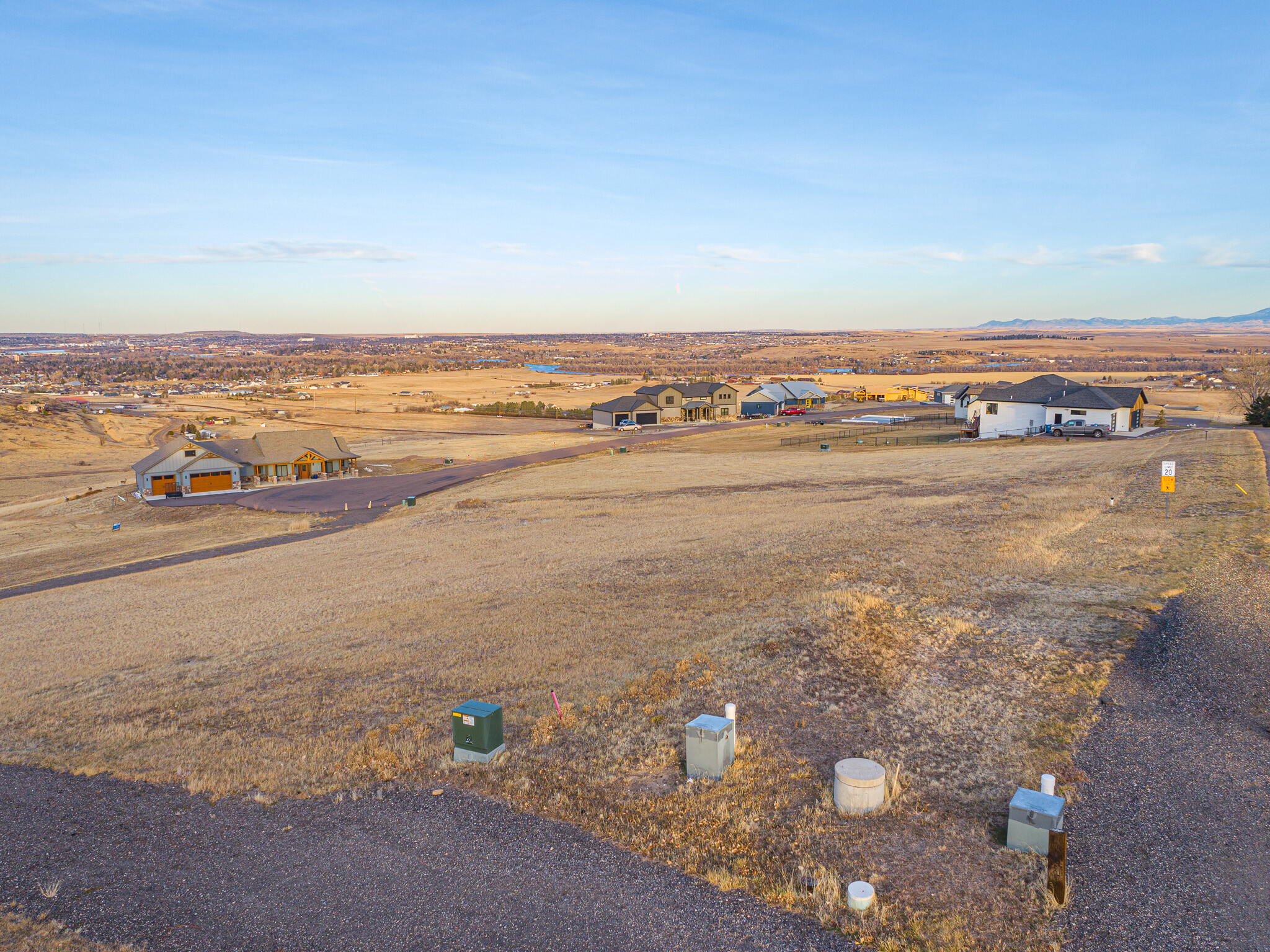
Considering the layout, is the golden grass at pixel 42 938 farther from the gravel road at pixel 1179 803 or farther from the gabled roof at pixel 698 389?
the gabled roof at pixel 698 389

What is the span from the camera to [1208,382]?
130250 millimetres

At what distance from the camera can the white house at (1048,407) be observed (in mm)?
63781

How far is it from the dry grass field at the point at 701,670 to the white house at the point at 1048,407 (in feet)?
98.1

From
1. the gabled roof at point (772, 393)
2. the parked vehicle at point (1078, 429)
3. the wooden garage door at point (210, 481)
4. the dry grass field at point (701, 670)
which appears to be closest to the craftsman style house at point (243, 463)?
the wooden garage door at point (210, 481)

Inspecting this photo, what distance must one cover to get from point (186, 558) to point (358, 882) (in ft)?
119

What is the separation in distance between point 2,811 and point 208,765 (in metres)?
2.75

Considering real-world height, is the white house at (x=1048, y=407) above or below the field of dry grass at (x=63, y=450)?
above

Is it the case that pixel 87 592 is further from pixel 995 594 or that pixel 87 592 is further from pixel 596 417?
pixel 596 417

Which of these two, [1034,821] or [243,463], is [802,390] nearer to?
[243,463]

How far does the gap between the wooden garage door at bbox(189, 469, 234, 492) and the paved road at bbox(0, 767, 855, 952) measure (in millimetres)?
52507

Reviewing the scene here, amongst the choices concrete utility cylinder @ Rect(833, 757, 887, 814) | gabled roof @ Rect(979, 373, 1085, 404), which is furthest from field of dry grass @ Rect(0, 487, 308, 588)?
gabled roof @ Rect(979, 373, 1085, 404)

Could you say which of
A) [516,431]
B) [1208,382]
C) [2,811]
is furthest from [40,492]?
[1208,382]

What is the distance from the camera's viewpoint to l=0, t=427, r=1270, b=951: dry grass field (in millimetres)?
10250

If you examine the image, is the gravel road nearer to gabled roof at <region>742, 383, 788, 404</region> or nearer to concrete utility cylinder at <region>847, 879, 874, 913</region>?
concrete utility cylinder at <region>847, 879, 874, 913</region>
